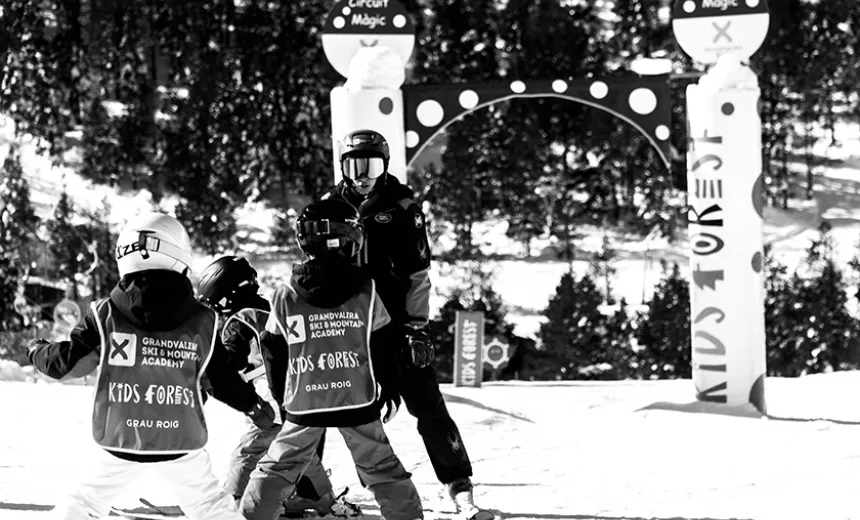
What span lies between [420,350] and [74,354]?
4.42ft

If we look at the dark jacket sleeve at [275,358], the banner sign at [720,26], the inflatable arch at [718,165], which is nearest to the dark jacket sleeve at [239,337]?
the dark jacket sleeve at [275,358]

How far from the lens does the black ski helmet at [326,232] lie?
4383 mm

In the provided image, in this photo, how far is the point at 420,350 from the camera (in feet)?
15.5

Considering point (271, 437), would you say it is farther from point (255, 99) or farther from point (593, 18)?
point (593, 18)

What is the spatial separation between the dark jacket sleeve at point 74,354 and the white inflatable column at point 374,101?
13.8 feet

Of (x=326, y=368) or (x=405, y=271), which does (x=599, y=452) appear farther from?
(x=326, y=368)

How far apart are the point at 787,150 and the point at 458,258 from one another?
12.0 meters

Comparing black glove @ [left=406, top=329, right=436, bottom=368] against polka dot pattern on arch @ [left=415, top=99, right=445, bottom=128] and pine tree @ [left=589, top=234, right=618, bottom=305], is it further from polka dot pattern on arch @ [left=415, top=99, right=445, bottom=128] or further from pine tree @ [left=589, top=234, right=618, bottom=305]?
pine tree @ [left=589, top=234, right=618, bottom=305]

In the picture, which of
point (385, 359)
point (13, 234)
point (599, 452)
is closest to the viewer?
point (385, 359)

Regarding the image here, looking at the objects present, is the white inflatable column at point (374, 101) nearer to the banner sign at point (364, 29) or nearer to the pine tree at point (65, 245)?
the banner sign at point (364, 29)

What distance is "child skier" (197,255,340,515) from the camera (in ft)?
17.0

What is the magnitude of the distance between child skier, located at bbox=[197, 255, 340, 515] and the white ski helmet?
3.38 feet

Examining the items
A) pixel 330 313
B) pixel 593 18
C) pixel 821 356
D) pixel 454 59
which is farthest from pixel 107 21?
pixel 330 313

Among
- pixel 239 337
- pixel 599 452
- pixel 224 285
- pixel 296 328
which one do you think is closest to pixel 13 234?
pixel 599 452
